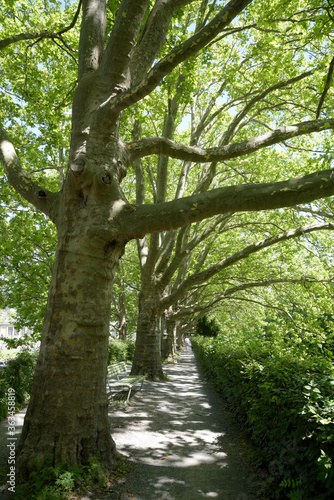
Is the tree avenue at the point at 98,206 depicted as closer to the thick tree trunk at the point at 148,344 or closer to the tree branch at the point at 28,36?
the tree branch at the point at 28,36

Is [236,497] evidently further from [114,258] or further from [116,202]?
[116,202]

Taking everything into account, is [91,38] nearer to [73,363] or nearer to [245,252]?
[73,363]

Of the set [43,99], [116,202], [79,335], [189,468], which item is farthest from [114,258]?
[43,99]

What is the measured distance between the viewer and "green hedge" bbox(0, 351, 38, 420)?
6.57 meters

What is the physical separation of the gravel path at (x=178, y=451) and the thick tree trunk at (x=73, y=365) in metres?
0.57

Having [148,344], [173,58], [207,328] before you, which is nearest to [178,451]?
[173,58]

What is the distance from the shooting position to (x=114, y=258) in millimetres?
4309

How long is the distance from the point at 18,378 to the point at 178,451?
14.3 ft

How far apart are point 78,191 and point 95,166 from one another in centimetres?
39

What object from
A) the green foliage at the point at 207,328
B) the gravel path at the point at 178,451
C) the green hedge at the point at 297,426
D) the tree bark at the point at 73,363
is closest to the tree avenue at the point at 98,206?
the tree bark at the point at 73,363

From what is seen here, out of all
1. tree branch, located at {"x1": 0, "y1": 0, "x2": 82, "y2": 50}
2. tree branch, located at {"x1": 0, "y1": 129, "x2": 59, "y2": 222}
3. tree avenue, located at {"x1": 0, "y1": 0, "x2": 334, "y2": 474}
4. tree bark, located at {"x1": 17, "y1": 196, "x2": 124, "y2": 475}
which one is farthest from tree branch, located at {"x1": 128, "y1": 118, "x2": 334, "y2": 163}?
tree branch, located at {"x1": 0, "y1": 0, "x2": 82, "y2": 50}

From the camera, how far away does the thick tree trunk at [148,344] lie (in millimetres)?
10922

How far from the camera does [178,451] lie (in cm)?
488

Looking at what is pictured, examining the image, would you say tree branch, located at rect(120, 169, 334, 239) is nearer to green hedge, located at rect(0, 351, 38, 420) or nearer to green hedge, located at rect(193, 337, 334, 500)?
green hedge, located at rect(193, 337, 334, 500)
